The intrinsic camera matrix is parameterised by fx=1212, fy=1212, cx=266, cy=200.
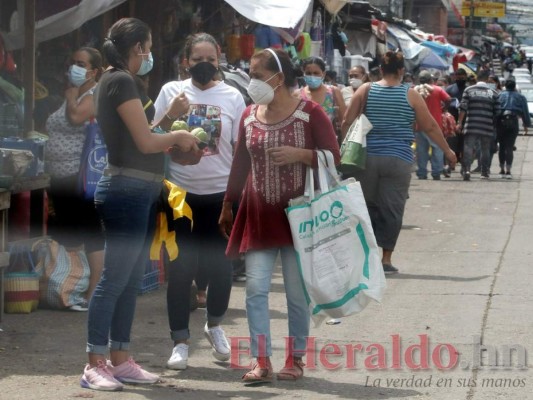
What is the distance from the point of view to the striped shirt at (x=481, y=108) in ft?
63.6

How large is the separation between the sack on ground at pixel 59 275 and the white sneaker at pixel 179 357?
72.6 inches

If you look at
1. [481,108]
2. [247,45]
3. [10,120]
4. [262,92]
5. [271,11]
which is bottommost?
[481,108]

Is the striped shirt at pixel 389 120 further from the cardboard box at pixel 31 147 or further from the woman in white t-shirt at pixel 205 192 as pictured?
the woman in white t-shirt at pixel 205 192

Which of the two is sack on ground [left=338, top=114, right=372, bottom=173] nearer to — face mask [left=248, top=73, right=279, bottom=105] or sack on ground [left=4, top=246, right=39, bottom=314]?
sack on ground [left=4, top=246, right=39, bottom=314]

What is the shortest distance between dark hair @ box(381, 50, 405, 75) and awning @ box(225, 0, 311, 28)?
4.04 feet

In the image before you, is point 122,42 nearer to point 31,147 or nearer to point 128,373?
point 128,373

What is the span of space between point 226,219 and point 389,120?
11.5 feet

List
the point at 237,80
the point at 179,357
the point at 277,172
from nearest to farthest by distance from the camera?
the point at 277,172, the point at 179,357, the point at 237,80

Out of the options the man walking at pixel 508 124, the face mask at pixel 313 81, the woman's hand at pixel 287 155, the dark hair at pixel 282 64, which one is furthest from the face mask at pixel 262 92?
the man walking at pixel 508 124

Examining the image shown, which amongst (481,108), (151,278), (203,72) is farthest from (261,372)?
(481,108)

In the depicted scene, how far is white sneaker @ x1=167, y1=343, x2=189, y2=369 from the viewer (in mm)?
6562

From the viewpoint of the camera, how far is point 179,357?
259 inches

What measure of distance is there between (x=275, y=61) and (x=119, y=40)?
2.79 ft

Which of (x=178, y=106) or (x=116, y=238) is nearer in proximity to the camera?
(x=116, y=238)
